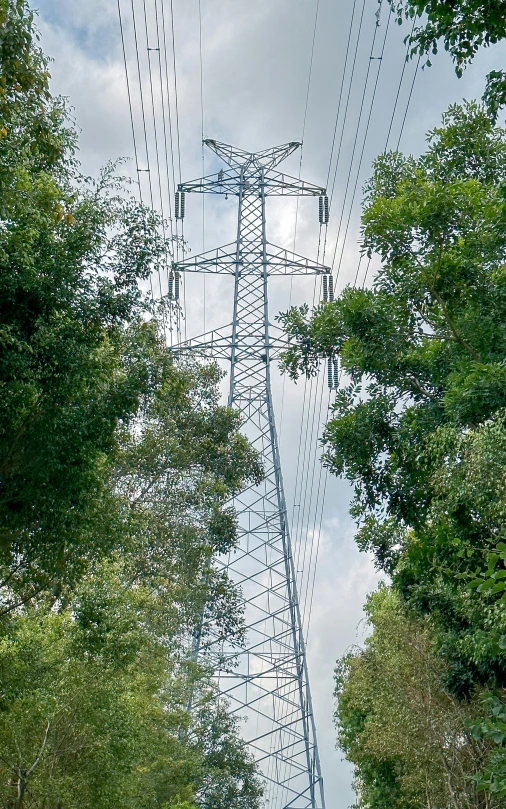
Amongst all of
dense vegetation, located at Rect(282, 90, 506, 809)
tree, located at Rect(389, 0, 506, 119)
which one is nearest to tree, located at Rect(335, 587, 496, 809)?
dense vegetation, located at Rect(282, 90, 506, 809)

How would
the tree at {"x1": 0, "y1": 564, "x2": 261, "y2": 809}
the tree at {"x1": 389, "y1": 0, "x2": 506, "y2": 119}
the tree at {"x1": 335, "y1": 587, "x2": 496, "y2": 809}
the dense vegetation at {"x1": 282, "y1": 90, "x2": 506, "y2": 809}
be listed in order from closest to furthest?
the tree at {"x1": 389, "y1": 0, "x2": 506, "y2": 119} < the dense vegetation at {"x1": 282, "y1": 90, "x2": 506, "y2": 809} < the tree at {"x1": 0, "y1": 564, "x2": 261, "y2": 809} < the tree at {"x1": 335, "y1": 587, "x2": 496, "y2": 809}

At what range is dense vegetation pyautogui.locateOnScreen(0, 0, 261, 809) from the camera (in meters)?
12.1

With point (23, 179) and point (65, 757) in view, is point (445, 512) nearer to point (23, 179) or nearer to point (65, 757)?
point (23, 179)

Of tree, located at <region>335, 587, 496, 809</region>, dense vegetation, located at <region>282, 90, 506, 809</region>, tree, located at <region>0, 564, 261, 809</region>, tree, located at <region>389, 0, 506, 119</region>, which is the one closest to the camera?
tree, located at <region>389, 0, 506, 119</region>

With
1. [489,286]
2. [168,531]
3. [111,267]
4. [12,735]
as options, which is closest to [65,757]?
[12,735]

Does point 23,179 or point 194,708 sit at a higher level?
point 194,708

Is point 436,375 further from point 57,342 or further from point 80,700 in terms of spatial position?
point 80,700

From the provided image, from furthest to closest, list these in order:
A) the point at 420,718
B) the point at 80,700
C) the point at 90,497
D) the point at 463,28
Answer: the point at 420,718, the point at 80,700, the point at 90,497, the point at 463,28

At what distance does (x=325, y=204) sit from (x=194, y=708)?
68.4 feet

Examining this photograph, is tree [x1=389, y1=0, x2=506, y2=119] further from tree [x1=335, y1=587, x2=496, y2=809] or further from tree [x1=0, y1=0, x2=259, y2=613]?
tree [x1=335, y1=587, x2=496, y2=809]

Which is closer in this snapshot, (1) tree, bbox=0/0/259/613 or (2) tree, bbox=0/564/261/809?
(1) tree, bbox=0/0/259/613

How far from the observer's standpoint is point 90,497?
14320 millimetres

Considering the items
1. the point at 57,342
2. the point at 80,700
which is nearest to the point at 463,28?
the point at 57,342

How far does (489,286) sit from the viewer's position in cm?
1509
